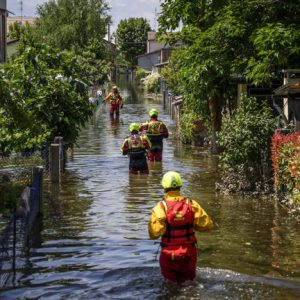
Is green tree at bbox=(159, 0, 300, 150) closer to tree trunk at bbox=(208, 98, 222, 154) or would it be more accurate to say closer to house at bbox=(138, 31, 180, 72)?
tree trunk at bbox=(208, 98, 222, 154)

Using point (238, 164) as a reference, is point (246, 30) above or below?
above

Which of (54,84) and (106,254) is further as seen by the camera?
(54,84)

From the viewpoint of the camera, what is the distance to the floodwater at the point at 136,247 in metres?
9.02

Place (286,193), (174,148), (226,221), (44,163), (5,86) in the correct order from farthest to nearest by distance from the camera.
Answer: (174,148), (44,163), (286,193), (226,221), (5,86)

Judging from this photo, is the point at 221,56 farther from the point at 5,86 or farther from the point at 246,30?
the point at 5,86

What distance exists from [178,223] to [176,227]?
0.19 ft

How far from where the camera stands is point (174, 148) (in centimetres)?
2520

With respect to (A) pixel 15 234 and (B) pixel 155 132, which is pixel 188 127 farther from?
(A) pixel 15 234

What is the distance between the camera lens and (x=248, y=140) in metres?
15.3

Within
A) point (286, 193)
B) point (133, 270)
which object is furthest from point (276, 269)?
point (286, 193)

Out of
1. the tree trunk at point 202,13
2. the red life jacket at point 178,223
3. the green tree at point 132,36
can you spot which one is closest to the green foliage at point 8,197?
the red life jacket at point 178,223

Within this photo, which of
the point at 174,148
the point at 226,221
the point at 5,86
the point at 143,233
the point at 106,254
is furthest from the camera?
the point at 174,148

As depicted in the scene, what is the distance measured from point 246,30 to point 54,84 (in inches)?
206

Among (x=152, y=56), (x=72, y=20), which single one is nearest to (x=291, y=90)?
(x=72, y=20)
